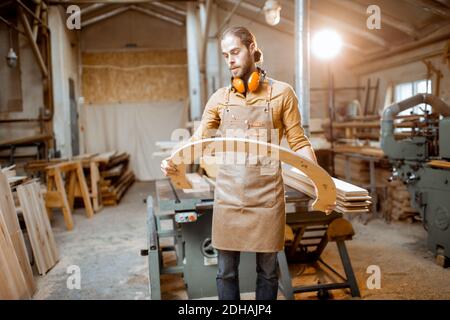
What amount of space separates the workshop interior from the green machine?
0.7 inches

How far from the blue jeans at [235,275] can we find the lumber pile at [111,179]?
17.2 ft

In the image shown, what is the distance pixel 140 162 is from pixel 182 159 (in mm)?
8611

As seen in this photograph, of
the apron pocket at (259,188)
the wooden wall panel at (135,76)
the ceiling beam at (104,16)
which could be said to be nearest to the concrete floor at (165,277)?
the apron pocket at (259,188)

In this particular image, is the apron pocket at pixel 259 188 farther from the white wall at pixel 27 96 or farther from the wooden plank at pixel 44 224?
the white wall at pixel 27 96

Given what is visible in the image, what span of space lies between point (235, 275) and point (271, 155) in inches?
29.9

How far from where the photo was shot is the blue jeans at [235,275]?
6.97 ft

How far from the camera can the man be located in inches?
77.1

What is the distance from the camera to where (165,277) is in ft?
13.0

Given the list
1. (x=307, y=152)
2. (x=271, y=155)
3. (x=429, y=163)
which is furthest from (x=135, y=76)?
(x=271, y=155)

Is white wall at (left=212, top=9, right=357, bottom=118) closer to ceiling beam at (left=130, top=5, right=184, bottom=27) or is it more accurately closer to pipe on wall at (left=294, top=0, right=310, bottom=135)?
ceiling beam at (left=130, top=5, right=184, bottom=27)

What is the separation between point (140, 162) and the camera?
33.9ft

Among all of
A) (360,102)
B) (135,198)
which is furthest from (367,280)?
(360,102)

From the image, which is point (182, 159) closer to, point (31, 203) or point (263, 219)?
point (263, 219)

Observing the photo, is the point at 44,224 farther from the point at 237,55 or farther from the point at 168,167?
the point at 237,55
